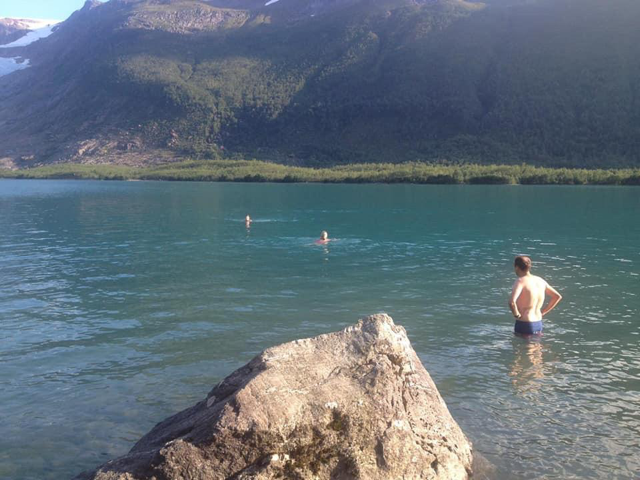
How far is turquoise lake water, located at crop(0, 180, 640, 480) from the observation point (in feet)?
30.6

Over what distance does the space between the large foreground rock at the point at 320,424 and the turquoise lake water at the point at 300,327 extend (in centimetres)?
181

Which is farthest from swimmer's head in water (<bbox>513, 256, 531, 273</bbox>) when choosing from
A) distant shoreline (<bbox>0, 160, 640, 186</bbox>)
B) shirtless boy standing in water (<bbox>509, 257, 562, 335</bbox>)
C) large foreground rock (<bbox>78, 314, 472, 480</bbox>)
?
distant shoreline (<bbox>0, 160, 640, 186</bbox>)

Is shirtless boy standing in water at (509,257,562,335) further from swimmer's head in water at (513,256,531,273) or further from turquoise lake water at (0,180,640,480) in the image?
turquoise lake water at (0,180,640,480)

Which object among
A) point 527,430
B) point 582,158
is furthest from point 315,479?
point 582,158

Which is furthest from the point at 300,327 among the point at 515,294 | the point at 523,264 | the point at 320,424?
the point at 320,424

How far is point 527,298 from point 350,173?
119505 mm

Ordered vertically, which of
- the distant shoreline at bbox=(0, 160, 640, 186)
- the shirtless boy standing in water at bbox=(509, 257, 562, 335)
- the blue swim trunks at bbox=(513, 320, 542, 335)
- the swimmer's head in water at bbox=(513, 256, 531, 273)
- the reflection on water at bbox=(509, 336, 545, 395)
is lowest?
the reflection on water at bbox=(509, 336, 545, 395)

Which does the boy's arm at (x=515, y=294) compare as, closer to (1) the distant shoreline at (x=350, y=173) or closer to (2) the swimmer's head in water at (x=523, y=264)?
(2) the swimmer's head in water at (x=523, y=264)

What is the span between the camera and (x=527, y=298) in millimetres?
13617

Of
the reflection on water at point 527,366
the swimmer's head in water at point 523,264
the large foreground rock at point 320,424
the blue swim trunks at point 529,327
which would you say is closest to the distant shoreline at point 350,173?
the blue swim trunks at point 529,327

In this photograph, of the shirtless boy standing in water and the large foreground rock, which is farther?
the shirtless boy standing in water

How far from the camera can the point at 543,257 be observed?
28.7 m

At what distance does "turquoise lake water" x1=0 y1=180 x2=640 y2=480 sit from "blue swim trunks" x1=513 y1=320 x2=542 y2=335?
29cm

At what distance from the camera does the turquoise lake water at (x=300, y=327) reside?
30.6 ft
